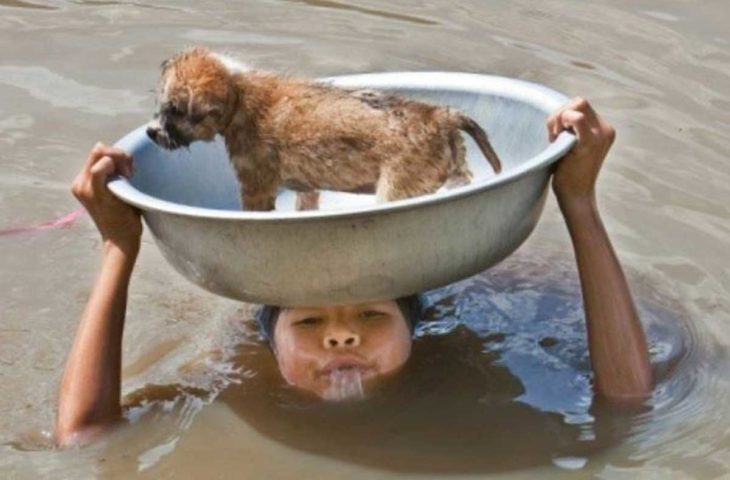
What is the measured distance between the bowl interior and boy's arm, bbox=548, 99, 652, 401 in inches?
5.4

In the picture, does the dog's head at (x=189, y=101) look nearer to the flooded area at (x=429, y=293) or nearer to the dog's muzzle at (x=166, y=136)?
the dog's muzzle at (x=166, y=136)

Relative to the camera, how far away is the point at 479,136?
3744 millimetres

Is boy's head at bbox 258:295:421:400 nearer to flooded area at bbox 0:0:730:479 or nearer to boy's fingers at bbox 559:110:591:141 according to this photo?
flooded area at bbox 0:0:730:479

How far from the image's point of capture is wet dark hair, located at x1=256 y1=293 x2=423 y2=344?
13.7ft

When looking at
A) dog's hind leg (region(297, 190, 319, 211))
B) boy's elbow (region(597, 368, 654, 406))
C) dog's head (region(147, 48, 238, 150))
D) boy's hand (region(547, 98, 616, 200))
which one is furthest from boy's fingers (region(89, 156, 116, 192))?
boy's elbow (region(597, 368, 654, 406))

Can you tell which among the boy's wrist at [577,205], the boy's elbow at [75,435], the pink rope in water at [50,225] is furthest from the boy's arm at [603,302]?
the pink rope in water at [50,225]

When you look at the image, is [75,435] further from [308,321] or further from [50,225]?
[50,225]

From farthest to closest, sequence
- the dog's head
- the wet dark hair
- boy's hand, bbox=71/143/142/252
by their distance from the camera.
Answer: the wet dark hair
boy's hand, bbox=71/143/142/252
the dog's head

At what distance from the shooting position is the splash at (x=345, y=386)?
159 inches

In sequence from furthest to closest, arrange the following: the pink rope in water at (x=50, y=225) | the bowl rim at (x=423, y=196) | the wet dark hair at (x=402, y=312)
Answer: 1. the pink rope in water at (x=50, y=225)
2. the wet dark hair at (x=402, y=312)
3. the bowl rim at (x=423, y=196)

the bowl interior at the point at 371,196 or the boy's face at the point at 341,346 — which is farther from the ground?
the bowl interior at the point at 371,196

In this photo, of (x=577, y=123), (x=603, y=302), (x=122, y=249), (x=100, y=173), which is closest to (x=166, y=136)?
(x=100, y=173)

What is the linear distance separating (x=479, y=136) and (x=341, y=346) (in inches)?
24.1

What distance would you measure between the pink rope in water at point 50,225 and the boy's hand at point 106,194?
1476 millimetres
